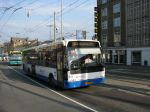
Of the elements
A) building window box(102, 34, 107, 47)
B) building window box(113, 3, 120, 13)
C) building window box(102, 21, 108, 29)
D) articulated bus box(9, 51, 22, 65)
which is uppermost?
building window box(113, 3, 120, 13)

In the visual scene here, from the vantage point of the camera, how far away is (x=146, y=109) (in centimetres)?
951

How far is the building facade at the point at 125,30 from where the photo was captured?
52.2 metres

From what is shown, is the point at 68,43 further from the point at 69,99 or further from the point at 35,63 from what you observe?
the point at 35,63

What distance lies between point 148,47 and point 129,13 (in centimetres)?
894

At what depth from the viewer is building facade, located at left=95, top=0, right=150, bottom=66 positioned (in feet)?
171

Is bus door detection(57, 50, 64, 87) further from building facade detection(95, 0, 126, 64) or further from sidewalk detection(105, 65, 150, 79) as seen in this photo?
building facade detection(95, 0, 126, 64)

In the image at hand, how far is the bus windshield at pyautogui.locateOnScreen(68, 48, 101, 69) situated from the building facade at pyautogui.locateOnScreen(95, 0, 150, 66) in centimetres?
3747

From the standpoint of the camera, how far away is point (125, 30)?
57969 mm

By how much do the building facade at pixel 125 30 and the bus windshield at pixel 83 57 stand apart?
37.5m

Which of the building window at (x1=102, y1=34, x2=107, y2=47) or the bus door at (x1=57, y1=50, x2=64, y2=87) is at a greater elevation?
the building window at (x1=102, y1=34, x2=107, y2=47)

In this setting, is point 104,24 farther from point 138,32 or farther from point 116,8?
point 138,32

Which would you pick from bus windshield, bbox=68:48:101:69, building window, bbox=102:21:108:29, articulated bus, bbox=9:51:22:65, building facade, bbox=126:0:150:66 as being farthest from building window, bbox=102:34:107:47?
bus windshield, bbox=68:48:101:69

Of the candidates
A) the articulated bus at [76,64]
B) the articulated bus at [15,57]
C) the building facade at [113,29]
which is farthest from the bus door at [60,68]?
the building facade at [113,29]

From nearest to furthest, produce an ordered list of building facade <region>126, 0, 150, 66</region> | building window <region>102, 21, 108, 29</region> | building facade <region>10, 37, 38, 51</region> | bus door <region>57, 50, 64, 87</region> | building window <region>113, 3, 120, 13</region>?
bus door <region>57, 50, 64, 87</region> → building facade <region>126, 0, 150, 66</region> → building window <region>113, 3, 120, 13</region> → building window <region>102, 21, 108, 29</region> → building facade <region>10, 37, 38, 51</region>
